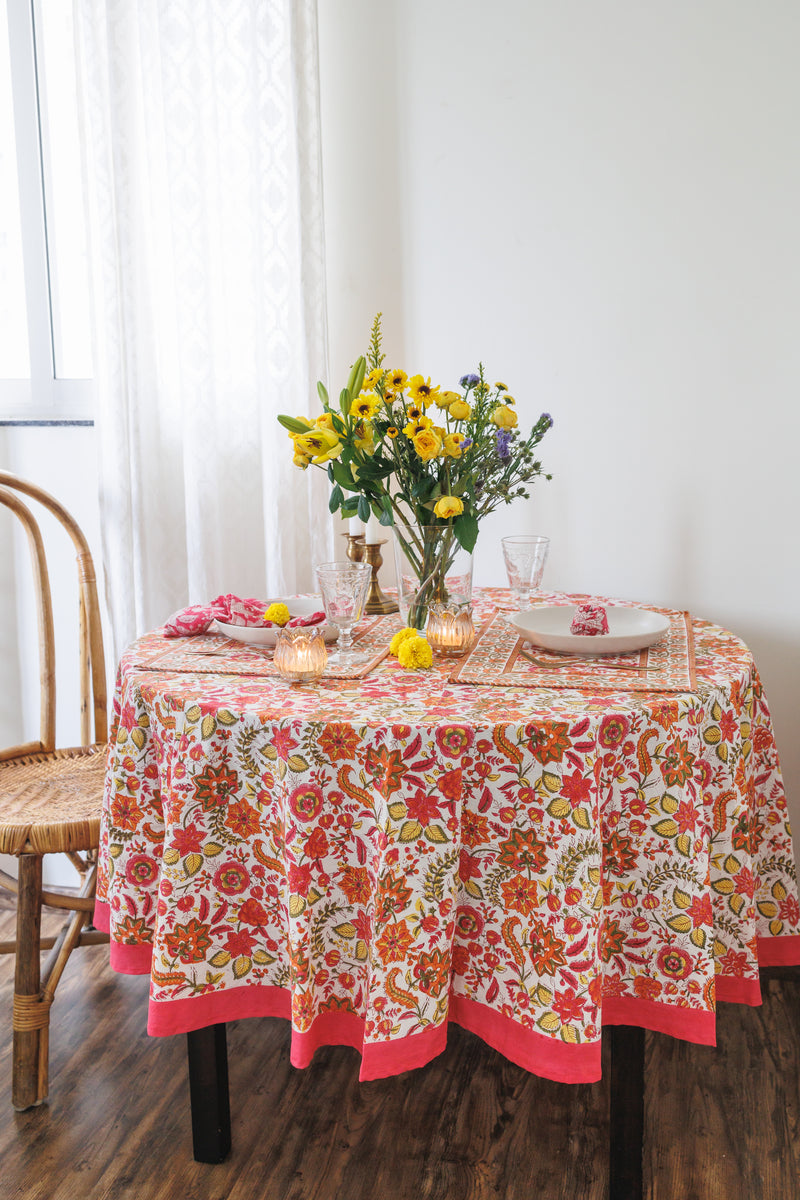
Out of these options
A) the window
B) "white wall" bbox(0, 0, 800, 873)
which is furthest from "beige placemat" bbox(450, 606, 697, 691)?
the window

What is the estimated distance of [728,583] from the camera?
1.89 m

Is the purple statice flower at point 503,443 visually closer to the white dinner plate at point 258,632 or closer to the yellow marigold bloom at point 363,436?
the yellow marigold bloom at point 363,436

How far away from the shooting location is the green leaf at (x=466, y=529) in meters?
1.44

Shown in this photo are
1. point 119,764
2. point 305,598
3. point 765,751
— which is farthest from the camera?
point 305,598

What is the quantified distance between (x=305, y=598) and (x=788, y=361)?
1.02 metres

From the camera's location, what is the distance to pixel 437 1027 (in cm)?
114

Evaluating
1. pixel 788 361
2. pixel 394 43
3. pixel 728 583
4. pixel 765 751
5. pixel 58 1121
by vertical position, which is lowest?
pixel 58 1121

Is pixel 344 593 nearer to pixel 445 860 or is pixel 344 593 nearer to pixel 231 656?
pixel 231 656

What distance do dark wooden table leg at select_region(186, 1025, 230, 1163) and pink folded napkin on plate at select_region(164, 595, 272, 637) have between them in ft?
1.99

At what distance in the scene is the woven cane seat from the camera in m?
1.48

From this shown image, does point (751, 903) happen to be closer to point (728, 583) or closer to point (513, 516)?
point (728, 583)

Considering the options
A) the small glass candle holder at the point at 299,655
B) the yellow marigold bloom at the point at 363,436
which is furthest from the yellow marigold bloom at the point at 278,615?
the yellow marigold bloom at the point at 363,436

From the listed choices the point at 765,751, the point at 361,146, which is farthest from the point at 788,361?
the point at 361,146

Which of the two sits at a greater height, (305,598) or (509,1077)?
(305,598)
